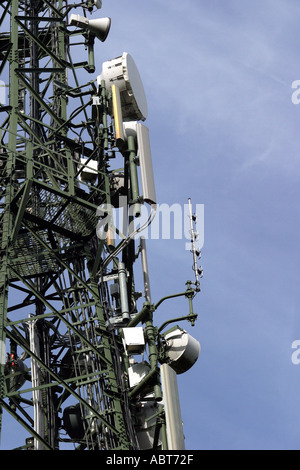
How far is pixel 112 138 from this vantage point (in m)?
43.0

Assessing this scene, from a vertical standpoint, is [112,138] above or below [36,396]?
above

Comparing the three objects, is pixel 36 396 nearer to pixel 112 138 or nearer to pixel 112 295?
pixel 112 295

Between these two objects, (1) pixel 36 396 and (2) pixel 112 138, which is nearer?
(1) pixel 36 396

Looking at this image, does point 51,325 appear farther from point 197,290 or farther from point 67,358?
point 197,290

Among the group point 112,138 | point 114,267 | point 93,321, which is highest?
point 112,138

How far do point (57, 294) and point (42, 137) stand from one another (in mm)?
5759

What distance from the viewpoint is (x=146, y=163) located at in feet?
139

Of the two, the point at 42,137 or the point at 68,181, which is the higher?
the point at 42,137

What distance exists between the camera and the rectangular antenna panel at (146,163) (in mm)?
41344

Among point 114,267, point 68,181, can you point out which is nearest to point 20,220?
point 68,181

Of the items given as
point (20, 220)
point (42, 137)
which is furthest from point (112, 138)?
point (20, 220)

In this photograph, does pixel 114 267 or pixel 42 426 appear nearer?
pixel 42 426

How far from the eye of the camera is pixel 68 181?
40469 mm

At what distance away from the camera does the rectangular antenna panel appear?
41344 mm
